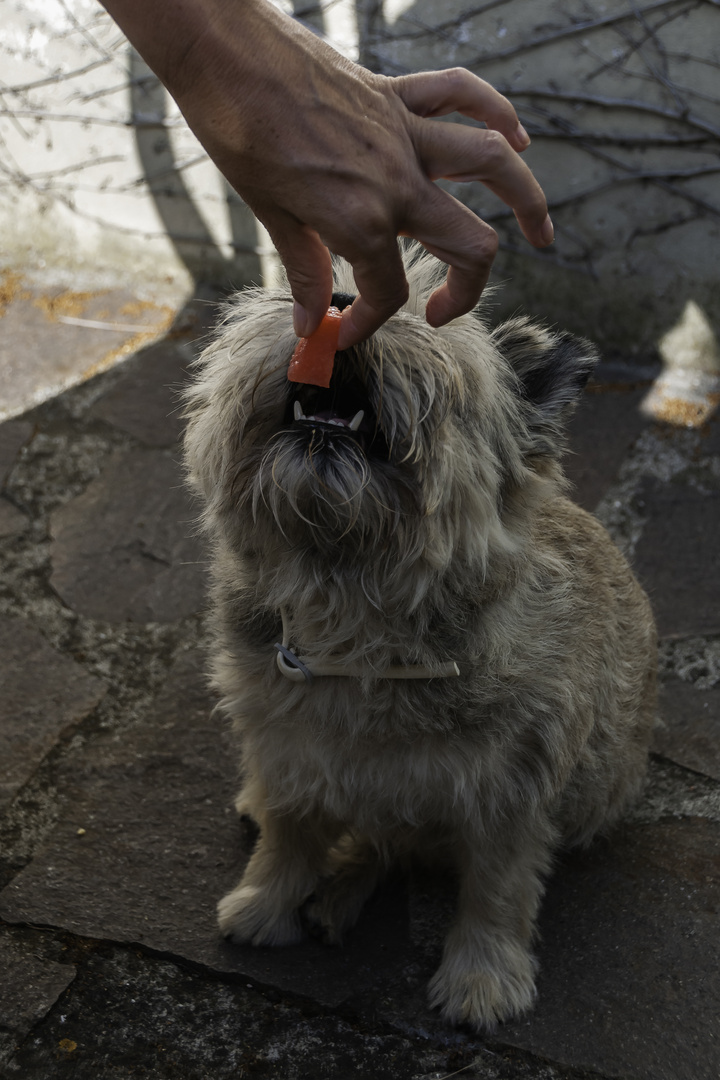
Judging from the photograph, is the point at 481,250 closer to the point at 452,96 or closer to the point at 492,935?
the point at 452,96

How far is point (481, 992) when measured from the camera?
194cm

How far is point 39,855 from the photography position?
2.22m

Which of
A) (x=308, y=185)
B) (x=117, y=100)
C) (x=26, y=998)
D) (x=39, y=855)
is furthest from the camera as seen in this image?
(x=117, y=100)

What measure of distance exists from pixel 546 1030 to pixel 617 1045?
0.47 feet

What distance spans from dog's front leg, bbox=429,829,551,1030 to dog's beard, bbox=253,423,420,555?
30.5 inches

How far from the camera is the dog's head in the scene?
1.64 m

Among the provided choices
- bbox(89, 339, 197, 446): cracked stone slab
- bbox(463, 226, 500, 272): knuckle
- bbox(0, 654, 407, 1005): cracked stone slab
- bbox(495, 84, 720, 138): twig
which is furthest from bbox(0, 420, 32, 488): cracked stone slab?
bbox(463, 226, 500, 272): knuckle

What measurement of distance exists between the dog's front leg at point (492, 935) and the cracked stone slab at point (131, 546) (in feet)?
4.23

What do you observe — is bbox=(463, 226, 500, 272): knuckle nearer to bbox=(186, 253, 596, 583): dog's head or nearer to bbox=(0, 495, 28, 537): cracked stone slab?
bbox=(186, 253, 596, 583): dog's head

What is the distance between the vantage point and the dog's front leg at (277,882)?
2.12 metres

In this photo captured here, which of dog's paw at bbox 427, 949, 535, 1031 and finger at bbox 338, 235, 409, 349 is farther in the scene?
dog's paw at bbox 427, 949, 535, 1031

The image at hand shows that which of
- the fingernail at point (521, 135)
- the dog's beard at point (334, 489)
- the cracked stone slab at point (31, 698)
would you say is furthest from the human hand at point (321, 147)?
the cracked stone slab at point (31, 698)

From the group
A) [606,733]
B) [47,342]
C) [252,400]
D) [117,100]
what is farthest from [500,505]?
[117,100]

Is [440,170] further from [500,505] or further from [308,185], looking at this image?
[500,505]
